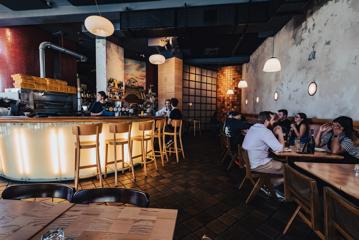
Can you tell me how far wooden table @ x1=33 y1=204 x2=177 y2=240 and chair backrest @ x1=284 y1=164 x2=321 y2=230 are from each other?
1.09 m

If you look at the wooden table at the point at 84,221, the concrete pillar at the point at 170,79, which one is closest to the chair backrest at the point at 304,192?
the wooden table at the point at 84,221

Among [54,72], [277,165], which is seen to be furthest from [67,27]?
[277,165]

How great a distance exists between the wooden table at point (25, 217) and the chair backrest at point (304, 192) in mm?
1628

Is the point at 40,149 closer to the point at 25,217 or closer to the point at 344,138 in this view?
the point at 25,217

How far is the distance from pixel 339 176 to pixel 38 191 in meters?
2.42

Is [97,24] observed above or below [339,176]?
above

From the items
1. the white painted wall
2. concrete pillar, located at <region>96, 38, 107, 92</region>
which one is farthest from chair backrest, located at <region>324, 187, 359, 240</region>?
concrete pillar, located at <region>96, 38, 107, 92</region>

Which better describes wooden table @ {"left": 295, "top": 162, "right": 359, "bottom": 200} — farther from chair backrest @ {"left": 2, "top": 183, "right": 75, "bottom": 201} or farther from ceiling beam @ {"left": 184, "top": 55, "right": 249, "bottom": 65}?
ceiling beam @ {"left": 184, "top": 55, "right": 249, "bottom": 65}

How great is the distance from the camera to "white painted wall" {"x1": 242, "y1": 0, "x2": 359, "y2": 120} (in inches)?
113

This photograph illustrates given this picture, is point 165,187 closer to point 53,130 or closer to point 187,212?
point 187,212

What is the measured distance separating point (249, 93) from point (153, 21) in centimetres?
548

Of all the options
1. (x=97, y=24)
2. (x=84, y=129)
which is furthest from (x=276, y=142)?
(x=97, y=24)

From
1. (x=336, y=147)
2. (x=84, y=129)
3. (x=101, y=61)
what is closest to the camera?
(x=336, y=147)

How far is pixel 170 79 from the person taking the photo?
25.3ft
